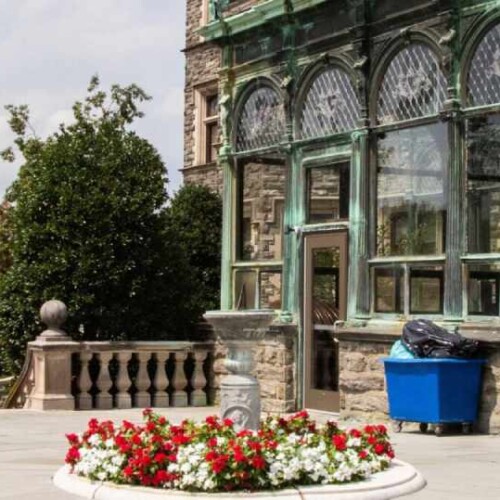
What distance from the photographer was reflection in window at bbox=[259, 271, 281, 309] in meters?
16.8

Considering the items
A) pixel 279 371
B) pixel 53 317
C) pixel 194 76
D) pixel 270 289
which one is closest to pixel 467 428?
pixel 279 371

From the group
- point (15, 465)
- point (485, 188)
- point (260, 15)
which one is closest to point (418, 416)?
point (485, 188)

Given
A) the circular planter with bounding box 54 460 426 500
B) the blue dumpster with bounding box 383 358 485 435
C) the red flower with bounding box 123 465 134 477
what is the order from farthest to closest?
the blue dumpster with bounding box 383 358 485 435, the red flower with bounding box 123 465 134 477, the circular planter with bounding box 54 460 426 500

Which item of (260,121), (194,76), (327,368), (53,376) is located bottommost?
(53,376)

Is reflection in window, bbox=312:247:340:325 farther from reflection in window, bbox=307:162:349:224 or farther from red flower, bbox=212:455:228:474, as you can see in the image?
red flower, bbox=212:455:228:474

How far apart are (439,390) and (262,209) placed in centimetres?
528

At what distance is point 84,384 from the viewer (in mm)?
16953

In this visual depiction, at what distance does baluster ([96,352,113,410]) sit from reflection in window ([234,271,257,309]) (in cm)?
193

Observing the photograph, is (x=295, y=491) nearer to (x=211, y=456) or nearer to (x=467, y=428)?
(x=211, y=456)

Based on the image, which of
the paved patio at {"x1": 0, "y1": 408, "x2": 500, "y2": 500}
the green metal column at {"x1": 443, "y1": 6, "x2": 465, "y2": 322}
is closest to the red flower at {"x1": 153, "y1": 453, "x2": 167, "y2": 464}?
the paved patio at {"x1": 0, "y1": 408, "x2": 500, "y2": 500}

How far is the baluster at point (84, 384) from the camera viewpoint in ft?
55.4

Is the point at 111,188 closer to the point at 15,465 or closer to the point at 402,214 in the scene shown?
the point at 402,214

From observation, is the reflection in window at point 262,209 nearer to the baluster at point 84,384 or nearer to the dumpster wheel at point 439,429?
the baluster at point 84,384

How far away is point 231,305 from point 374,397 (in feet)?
12.0
